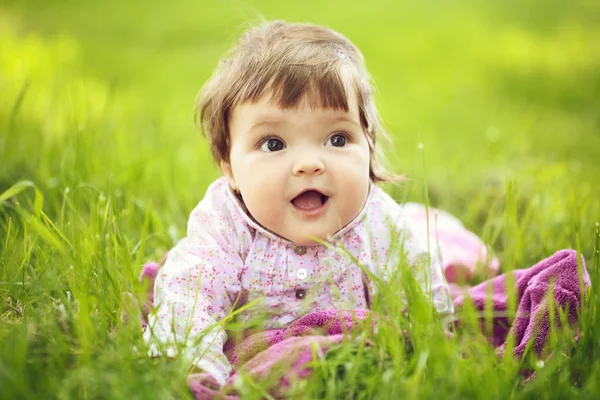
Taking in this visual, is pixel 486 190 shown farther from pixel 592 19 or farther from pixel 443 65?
pixel 592 19

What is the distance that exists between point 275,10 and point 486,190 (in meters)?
6.27

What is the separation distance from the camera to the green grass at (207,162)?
5.65 ft

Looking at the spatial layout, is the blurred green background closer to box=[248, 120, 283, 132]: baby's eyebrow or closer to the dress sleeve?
the dress sleeve

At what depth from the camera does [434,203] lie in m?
3.85

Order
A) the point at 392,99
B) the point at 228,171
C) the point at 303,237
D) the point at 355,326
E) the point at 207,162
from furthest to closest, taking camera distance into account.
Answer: the point at 392,99
the point at 207,162
the point at 228,171
the point at 303,237
the point at 355,326

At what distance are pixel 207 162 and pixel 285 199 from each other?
2110 mm

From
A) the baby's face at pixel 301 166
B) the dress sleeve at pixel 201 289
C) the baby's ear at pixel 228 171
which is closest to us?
the dress sleeve at pixel 201 289

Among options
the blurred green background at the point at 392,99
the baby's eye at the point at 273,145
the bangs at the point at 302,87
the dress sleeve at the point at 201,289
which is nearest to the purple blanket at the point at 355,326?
the dress sleeve at the point at 201,289

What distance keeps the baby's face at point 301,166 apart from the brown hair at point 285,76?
0.05m

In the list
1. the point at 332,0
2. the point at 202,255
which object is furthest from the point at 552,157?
the point at 332,0

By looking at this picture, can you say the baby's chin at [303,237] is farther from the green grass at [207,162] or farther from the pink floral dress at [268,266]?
the green grass at [207,162]

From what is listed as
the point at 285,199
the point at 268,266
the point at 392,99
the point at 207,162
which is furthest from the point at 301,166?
the point at 392,99

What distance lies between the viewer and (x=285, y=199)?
2.23 m

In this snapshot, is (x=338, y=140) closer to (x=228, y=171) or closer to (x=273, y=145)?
(x=273, y=145)
